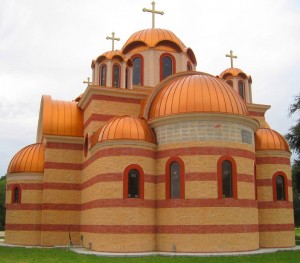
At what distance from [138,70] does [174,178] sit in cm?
929

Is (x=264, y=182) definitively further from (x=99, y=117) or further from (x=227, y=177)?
(x=99, y=117)

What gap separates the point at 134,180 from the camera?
18922 millimetres

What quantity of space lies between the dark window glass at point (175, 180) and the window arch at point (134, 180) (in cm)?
133

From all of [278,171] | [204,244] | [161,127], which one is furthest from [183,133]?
[278,171]

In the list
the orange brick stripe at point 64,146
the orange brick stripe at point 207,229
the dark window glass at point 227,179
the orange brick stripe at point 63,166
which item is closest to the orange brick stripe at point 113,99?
the orange brick stripe at point 64,146

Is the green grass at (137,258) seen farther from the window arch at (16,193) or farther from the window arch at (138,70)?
the window arch at (138,70)

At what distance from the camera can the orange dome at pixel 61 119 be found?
24094mm

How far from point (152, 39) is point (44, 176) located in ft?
34.4

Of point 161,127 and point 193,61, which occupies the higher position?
point 193,61

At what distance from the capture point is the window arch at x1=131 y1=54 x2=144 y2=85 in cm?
2562

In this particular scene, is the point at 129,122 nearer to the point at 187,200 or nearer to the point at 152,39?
the point at 187,200

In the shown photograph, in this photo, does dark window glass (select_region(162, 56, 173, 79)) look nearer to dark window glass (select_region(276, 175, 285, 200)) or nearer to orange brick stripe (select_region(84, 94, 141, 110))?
orange brick stripe (select_region(84, 94, 141, 110))

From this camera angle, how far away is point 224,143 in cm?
1880

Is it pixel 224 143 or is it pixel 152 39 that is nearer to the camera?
pixel 224 143
